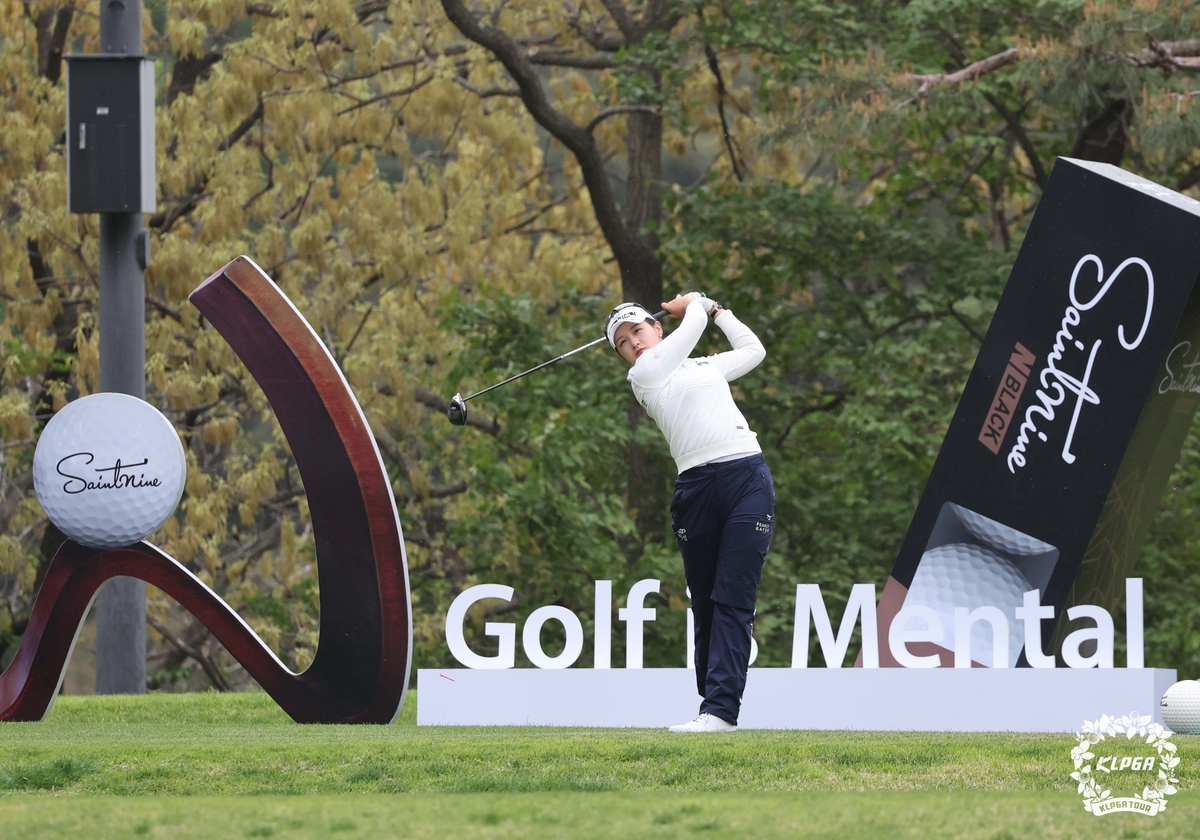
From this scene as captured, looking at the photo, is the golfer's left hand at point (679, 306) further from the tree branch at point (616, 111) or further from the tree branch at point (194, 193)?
the tree branch at point (194, 193)

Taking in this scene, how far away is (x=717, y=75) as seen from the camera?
56.1 feet

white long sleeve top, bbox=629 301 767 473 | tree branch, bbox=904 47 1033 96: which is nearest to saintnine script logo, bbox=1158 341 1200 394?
white long sleeve top, bbox=629 301 767 473

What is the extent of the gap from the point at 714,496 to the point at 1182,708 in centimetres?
234

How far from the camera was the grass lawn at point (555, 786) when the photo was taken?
457 centimetres

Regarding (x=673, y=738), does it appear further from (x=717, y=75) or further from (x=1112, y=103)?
(x=717, y=75)

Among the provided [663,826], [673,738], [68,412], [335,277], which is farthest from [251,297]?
[335,277]

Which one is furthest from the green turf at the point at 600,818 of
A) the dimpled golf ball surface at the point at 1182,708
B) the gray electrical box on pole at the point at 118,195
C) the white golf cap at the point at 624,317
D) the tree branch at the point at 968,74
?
the tree branch at the point at 968,74

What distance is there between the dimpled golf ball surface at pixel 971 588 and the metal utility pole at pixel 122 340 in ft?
19.1

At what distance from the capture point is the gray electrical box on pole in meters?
10.7

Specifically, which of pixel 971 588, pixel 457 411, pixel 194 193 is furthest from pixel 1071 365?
pixel 194 193

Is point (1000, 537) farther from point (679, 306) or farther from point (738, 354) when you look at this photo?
point (679, 306)

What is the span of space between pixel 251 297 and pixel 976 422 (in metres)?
4.14

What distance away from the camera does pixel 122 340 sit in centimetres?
1153

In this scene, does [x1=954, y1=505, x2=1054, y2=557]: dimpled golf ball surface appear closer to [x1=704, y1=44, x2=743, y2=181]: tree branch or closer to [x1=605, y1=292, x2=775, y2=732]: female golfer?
[x1=605, y1=292, x2=775, y2=732]: female golfer
